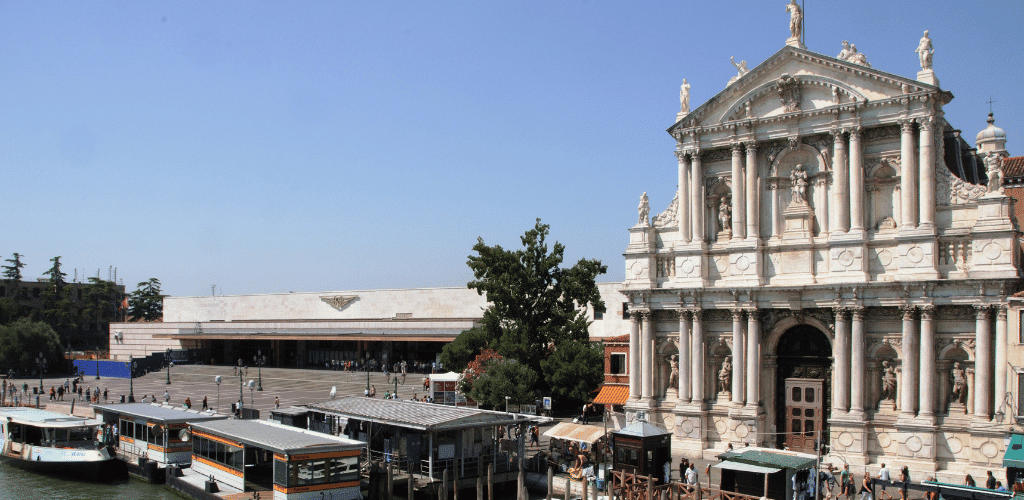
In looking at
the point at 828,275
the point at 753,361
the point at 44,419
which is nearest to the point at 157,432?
Result: the point at 44,419

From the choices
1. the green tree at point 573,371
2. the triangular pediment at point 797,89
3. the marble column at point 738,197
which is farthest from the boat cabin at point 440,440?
the triangular pediment at point 797,89

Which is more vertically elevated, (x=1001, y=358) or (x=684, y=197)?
(x=684, y=197)

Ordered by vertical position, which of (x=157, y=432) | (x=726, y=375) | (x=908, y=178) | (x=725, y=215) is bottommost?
(x=157, y=432)

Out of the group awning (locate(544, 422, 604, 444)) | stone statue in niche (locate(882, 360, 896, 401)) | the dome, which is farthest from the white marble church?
the dome

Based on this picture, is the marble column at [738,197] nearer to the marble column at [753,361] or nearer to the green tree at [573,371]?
the marble column at [753,361]

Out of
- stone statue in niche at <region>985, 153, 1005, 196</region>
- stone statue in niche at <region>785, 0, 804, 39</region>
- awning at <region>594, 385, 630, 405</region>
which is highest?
stone statue in niche at <region>785, 0, 804, 39</region>

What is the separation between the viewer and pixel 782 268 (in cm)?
3441

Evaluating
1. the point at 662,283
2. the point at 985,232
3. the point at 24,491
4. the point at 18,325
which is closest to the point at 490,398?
the point at 662,283

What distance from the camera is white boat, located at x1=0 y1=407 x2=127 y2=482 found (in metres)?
37.2

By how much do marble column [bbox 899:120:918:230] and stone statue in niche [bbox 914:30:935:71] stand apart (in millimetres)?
2366

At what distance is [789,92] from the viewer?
34469mm

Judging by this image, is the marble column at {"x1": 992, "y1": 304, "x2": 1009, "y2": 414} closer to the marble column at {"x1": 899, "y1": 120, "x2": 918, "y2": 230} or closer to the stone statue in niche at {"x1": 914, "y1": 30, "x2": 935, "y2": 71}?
the marble column at {"x1": 899, "y1": 120, "x2": 918, "y2": 230}

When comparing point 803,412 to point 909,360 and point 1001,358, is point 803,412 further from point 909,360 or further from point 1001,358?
point 1001,358

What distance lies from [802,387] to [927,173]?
30.8 feet
